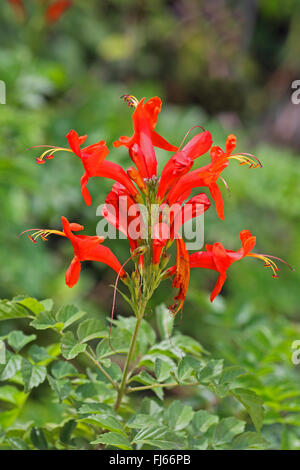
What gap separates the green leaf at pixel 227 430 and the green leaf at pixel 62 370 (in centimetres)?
26

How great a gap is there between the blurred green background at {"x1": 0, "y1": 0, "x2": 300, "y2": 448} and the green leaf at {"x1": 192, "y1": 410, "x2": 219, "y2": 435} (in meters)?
0.15

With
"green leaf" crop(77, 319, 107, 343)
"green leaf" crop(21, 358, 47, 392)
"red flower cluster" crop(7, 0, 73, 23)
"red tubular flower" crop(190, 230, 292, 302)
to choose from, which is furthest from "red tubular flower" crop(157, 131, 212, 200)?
"red flower cluster" crop(7, 0, 73, 23)

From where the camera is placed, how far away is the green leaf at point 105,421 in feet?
2.38

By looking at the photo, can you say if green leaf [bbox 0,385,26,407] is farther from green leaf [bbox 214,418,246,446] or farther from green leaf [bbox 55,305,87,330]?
green leaf [bbox 214,418,246,446]

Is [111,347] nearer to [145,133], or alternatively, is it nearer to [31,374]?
[31,374]

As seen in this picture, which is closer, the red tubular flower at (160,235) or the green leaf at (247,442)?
the red tubular flower at (160,235)

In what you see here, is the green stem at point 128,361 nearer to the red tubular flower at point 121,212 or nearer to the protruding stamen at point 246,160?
the red tubular flower at point 121,212

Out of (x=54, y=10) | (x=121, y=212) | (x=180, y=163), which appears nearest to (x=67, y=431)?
(x=121, y=212)

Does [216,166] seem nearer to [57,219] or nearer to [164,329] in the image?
[164,329]

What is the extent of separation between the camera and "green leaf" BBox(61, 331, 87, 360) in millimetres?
752

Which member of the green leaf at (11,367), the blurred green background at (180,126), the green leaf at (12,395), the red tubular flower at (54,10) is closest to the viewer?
the green leaf at (11,367)

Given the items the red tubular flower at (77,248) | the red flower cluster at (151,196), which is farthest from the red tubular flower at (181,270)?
the red tubular flower at (77,248)

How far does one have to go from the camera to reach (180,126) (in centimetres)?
337
